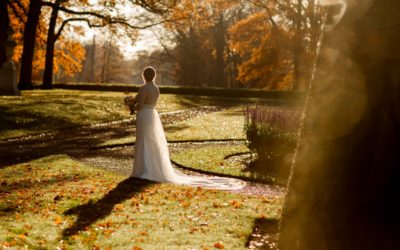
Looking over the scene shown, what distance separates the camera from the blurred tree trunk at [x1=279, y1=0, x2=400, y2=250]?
3.26 m

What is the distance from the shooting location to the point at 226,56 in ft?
197

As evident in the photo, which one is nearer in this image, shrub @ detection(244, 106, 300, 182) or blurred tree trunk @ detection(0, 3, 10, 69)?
shrub @ detection(244, 106, 300, 182)

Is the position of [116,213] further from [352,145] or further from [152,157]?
[352,145]

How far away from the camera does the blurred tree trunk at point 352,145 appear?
3256 mm

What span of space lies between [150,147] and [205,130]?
10.8 metres

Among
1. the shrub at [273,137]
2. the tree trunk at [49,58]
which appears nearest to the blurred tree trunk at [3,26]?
the tree trunk at [49,58]

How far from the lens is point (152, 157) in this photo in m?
11.0

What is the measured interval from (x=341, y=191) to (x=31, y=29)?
3258 cm

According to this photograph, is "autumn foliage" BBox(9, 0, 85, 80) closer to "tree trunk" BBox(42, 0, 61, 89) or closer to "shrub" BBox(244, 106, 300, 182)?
"tree trunk" BBox(42, 0, 61, 89)

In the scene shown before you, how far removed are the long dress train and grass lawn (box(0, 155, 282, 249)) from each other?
0.46m

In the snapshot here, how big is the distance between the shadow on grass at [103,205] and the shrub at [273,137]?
3.85m

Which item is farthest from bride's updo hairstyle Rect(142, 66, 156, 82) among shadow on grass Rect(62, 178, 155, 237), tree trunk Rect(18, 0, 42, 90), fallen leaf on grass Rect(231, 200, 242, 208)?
tree trunk Rect(18, 0, 42, 90)

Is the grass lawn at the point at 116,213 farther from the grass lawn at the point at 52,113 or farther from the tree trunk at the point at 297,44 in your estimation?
the tree trunk at the point at 297,44

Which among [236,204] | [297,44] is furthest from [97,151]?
[297,44]
